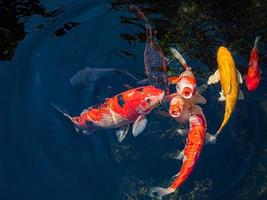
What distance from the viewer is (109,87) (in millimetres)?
6227

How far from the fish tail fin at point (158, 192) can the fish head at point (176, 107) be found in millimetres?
827

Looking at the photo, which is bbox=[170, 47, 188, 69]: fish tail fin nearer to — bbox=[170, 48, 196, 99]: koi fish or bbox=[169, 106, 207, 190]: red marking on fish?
bbox=[170, 48, 196, 99]: koi fish

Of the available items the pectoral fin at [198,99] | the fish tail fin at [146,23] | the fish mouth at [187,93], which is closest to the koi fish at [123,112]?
the fish mouth at [187,93]

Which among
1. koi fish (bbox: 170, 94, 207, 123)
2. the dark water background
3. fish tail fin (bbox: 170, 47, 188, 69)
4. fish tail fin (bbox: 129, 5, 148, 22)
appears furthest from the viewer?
fish tail fin (bbox: 129, 5, 148, 22)

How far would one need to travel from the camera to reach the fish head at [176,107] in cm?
529

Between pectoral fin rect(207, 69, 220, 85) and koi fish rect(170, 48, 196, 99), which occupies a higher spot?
koi fish rect(170, 48, 196, 99)

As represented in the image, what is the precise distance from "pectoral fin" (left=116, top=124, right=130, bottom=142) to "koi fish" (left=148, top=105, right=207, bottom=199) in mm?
711

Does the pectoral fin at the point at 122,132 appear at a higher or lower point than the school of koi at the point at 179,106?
lower

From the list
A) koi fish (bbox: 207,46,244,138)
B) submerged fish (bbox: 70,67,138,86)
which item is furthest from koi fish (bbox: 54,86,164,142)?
koi fish (bbox: 207,46,244,138)

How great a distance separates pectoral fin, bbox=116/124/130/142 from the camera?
18.4 ft

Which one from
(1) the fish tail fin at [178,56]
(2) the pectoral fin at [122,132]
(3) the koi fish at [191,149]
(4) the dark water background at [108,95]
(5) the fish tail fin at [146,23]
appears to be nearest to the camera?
(3) the koi fish at [191,149]

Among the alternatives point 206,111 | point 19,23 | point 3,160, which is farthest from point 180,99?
point 19,23

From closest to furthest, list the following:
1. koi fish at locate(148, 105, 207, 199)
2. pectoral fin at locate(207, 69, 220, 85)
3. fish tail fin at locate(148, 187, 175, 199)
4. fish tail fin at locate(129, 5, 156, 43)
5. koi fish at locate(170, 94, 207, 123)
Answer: fish tail fin at locate(148, 187, 175, 199), koi fish at locate(148, 105, 207, 199), koi fish at locate(170, 94, 207, 123), pectoral fin at locate(207, 69, 220, 85), fish tail fin at locate(129, 5, 156, 43)

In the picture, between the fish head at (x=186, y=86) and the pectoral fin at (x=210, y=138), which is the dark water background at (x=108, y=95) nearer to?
the pectoral fin at (x=210, y=138)
